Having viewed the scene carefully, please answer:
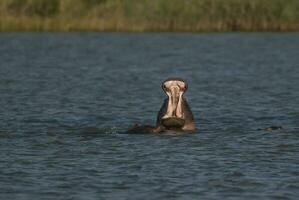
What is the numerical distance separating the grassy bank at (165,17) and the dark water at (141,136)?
930 centimetres

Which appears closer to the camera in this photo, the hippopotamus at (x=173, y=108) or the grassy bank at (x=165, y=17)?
the hippopotamus at (x=173, y=108)

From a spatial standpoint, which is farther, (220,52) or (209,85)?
(220,52)

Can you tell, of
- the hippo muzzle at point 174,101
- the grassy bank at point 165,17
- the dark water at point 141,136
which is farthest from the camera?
the grassy bank at point 165,17

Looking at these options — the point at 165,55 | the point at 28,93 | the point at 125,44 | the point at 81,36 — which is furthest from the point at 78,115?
the point at 81,36

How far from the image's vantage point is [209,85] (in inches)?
979

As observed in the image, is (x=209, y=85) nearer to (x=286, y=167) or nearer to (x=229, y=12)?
(x=286, y=167)

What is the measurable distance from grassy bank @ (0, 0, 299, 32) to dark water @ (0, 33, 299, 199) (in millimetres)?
9301

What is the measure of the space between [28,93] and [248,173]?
11072 mm

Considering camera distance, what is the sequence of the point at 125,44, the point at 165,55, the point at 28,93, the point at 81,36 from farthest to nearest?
the point at 81,36
the point at 125,44
the point at 165,55
the point at 28,93

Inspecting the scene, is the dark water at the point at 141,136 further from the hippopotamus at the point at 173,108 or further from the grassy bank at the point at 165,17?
the grassy bank at the point at 165,17

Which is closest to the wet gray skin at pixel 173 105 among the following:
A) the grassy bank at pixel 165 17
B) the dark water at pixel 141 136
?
the dark water at pixel 141 136

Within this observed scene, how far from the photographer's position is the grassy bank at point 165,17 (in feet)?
146

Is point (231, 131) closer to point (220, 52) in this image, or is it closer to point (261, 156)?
point (261, 156)

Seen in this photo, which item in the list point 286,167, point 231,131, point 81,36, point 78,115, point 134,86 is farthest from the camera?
point 81,36
